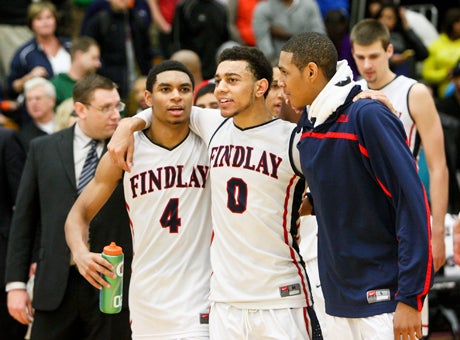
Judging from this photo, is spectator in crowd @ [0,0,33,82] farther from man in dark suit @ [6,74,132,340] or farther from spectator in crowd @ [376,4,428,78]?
man in dark suit @ [6,74,132,340]

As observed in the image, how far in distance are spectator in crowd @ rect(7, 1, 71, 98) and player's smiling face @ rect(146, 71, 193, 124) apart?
528cm

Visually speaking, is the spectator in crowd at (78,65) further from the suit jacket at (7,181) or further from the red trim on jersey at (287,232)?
the red trim on jersey at (287,232)

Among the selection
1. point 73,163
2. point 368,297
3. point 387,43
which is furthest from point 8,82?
point 368,297

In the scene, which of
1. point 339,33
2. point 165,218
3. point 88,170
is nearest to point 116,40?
point 339,33

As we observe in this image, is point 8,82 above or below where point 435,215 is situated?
above

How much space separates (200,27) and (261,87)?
269 inches

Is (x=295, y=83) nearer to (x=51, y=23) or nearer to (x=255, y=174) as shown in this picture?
(x=255, y=174)

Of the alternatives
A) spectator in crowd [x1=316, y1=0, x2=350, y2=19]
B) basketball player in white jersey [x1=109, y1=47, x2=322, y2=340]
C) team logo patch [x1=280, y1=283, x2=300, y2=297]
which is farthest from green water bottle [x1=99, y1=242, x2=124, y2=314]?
spectator in crowd [x1=316, y1=0, x2=350, y2=19]

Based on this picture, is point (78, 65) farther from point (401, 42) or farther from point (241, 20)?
point (401, 42)

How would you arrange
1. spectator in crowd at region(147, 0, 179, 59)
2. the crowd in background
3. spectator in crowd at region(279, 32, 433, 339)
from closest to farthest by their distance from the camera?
1. spectator in crowd at region(279, 32, 433, 339)
2. the crowd in background
3. spectator in crowd at region(147, 0, 179, 59)

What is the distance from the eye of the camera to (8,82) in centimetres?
1143

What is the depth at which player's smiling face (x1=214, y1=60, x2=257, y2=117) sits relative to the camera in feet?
18.4

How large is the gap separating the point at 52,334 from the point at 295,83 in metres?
2.85

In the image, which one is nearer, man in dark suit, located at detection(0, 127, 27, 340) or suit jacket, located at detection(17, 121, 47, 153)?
man in dark suit, located at detection(0, 127, 27, 340)
